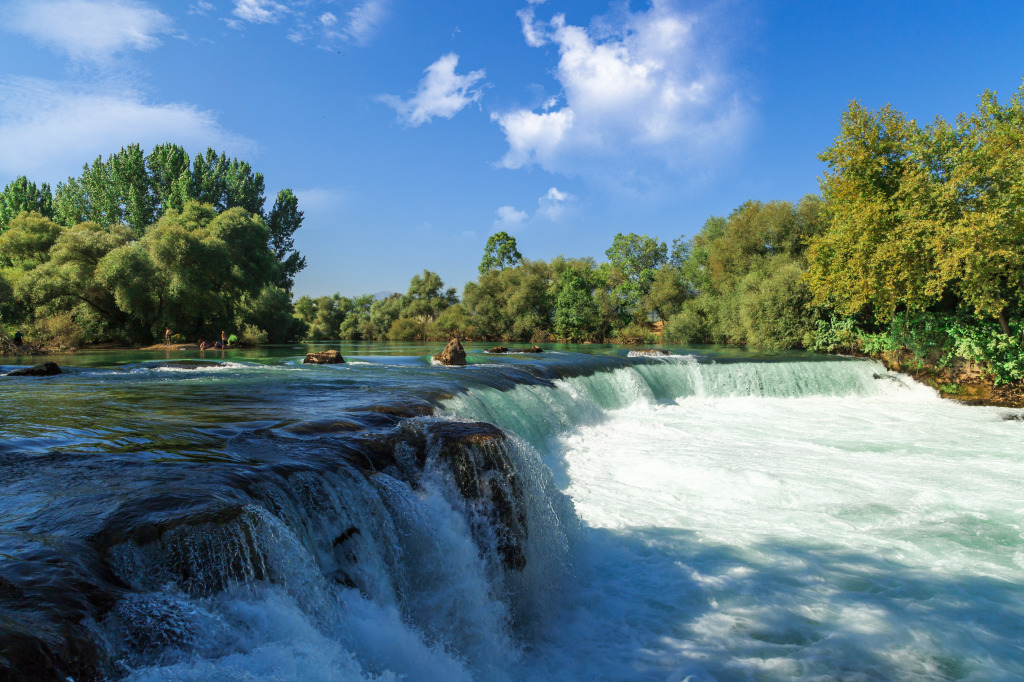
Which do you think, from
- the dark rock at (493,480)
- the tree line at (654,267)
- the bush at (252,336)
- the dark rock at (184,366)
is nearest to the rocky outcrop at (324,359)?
the dark rock at (184,366)

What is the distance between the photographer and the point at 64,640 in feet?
6.62

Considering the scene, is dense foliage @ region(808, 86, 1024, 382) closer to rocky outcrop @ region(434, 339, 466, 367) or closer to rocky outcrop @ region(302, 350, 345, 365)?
rocky outcrop @ region(434, 339, 466, 367)

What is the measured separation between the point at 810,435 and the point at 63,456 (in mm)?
12699

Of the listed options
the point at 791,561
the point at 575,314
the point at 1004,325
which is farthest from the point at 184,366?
the point at 575,314

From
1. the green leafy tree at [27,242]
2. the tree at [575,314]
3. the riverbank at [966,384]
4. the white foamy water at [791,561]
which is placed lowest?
the white foamy water at [791,561]

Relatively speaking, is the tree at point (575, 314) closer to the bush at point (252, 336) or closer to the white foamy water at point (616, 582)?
the bush at point (252, 336)

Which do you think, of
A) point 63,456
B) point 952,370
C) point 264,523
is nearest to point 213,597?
point 264,523

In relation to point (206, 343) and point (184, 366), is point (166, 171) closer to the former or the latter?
point (206, 343)

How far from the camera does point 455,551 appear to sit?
427 centimetres

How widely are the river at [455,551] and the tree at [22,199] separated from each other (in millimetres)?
56063

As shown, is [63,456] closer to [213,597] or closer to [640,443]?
[213,597]

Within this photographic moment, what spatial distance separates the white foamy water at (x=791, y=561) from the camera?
385cm

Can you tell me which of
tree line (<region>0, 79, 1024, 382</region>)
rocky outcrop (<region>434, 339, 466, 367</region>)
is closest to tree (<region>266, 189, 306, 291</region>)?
tree line (<region>0, 79, 1024, 382</region>)

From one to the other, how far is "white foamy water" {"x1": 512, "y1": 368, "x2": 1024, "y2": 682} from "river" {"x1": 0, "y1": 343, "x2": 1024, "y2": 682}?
0.03 m
